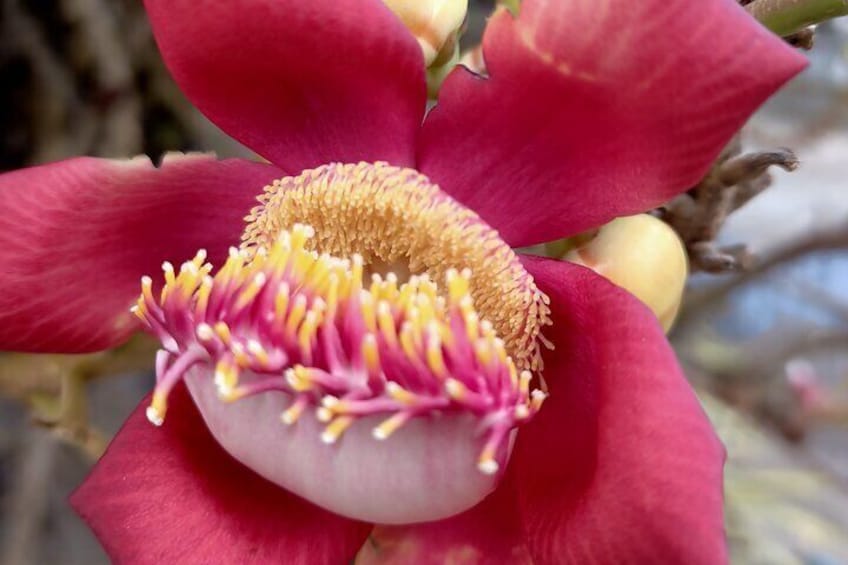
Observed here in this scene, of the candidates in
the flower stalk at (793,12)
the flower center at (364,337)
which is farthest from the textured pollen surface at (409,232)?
the flower stalk at (793,12)

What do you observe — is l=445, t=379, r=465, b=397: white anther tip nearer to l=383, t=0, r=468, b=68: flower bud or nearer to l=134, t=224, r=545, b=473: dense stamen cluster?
l=134, t=224, r=545, b=473: dense stamen cluster

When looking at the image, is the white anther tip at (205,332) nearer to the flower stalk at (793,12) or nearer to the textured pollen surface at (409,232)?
the textured pollen surface at (409,232)

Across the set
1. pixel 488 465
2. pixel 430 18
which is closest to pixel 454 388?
pixel 488 465

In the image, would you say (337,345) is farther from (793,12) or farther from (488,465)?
(793,12)

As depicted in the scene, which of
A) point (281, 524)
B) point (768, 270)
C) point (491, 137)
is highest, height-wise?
point (491, 137)

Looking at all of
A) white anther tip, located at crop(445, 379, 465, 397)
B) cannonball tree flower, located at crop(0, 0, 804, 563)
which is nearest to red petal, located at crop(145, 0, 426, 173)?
cannonball tree flower, located at crop(0, 0, 804, 563)

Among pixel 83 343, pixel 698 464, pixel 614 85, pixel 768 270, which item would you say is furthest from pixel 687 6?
pixel 768 270

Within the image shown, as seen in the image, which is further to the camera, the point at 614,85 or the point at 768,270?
the point at 768,270

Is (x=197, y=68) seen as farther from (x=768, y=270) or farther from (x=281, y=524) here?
(x=768, y=270)
